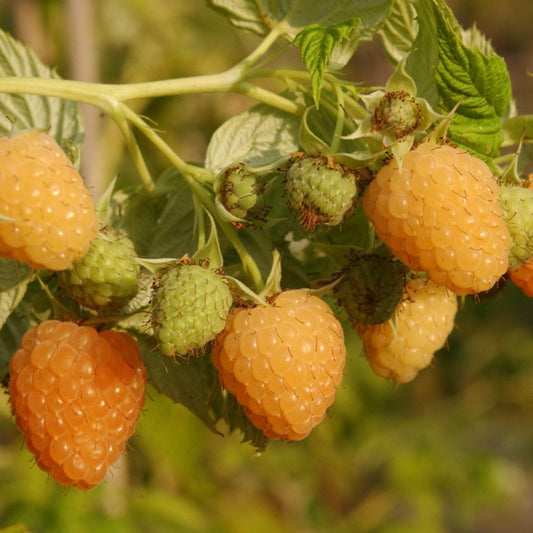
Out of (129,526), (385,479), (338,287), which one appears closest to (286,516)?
(385,479)

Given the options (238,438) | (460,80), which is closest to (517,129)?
(460,80)

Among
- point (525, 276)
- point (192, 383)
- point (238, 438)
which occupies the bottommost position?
point (238, 438)

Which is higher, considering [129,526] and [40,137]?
[40,137]

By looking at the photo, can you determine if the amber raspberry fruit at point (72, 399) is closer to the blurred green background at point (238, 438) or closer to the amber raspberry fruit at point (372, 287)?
the amber raspberry fruit at point (372, 287)

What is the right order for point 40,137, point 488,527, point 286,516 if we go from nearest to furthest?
1. point 40,137
2. point 286,516
3. point 488,527

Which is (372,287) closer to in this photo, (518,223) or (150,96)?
(518,223)

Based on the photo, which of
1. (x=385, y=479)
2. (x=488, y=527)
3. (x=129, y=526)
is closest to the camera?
(x=129, y=526)

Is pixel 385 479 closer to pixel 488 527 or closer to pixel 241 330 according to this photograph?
pixel 488 527
